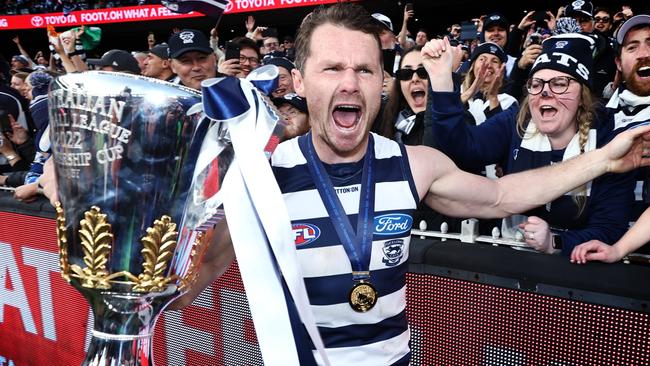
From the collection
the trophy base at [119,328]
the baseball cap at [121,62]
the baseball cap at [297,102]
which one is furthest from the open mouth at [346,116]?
the baseball cap at [121,62]

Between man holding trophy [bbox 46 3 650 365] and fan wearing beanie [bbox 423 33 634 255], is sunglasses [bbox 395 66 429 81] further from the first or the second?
man holding trophy [bbox 46 3 650 365]

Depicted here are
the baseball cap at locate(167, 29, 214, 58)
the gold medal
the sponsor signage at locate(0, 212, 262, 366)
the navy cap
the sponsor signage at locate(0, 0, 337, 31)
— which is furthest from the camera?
the sponsor signage at locate(0, 0, 337, 31)

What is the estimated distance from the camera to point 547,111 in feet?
8.92

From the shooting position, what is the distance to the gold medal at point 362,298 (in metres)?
1.62

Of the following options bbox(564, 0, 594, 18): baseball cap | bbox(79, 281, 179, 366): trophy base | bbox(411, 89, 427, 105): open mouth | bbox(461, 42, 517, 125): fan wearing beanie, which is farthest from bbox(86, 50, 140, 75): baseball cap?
bbox(564, 0, 594, 18): baseball cap

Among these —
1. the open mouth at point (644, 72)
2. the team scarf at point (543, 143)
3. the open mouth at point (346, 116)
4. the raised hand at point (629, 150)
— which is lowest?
the team scarf at point (543, 143)

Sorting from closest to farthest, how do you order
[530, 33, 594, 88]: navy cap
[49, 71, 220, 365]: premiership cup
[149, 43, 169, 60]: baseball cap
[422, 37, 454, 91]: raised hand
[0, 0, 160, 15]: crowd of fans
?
[49, 71, 220, 365]: premiership cup
[422, 37, 454, 91]: raised hand
[530, 33, 594, 88]: navy cap
[149, 43, 169, 60]: baseball cap
[0, 0, 160, 15]: crowd of fans

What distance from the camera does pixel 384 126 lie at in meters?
3.81

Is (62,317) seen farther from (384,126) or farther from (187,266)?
(187,266)

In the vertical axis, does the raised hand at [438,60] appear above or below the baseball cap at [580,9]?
below

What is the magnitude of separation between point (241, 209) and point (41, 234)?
3.00 meters

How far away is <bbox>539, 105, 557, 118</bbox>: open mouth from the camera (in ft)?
8.86

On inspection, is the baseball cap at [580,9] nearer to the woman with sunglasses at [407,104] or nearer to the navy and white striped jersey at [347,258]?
the woman with sunglasses at [407,104]

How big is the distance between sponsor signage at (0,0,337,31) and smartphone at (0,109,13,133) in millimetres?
12935
